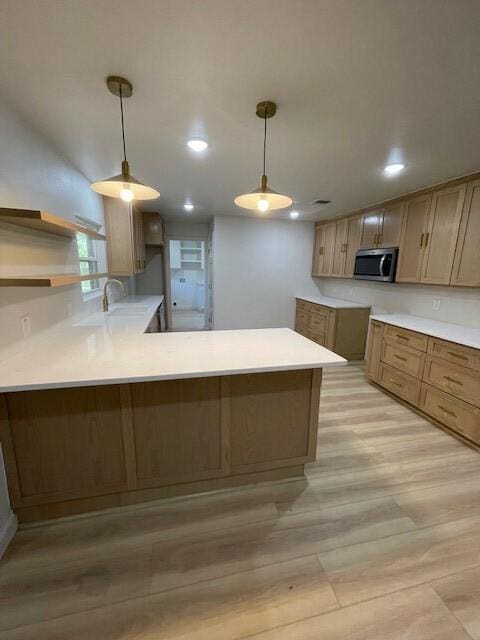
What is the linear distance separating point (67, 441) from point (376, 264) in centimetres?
389

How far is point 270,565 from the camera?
1.40 metres

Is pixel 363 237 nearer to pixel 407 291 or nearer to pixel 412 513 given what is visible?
pixel 407 291

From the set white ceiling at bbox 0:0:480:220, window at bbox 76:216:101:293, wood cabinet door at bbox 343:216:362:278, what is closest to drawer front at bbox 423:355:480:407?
white ceiling at bbox 0:0:480:220

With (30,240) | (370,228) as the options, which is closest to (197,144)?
(30,240)

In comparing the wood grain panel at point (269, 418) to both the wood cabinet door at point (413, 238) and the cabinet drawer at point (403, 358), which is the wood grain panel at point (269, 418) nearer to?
the cabinet drawer at point (403, 358)

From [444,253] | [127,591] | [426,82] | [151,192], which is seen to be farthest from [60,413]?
[444,253]

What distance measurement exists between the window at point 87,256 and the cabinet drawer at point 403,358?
11.3 feet

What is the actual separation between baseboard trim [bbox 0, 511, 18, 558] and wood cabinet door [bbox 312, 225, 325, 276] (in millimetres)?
5121

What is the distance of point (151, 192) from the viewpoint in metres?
1.66

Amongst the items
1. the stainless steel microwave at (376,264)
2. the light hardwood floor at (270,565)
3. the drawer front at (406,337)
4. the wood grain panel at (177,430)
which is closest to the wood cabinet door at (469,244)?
the drawer front at (406,337)

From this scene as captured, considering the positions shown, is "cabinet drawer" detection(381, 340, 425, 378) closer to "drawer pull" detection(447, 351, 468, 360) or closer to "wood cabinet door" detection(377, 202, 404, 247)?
"drawer pull" detection(447, 351, 468, 360)

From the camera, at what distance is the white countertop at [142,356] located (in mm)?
1385

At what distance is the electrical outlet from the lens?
1749 mm

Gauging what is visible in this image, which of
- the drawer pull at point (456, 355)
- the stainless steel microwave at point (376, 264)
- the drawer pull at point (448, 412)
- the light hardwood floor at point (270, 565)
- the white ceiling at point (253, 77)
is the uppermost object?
the white ceiling at point (253, 77)
